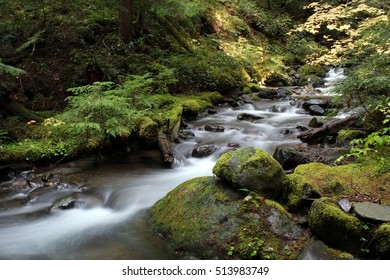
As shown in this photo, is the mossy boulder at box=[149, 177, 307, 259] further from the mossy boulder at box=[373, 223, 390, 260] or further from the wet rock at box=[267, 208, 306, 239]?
the mossy boulder at box=[373, 223, 390, 260]

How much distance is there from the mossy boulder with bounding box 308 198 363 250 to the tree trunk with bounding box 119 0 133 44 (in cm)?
988

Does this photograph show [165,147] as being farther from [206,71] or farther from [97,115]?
[206,71]

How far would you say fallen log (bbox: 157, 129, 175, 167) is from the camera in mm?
7984

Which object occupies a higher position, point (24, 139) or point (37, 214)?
point (24, 139)

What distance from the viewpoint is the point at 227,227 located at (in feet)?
14.4

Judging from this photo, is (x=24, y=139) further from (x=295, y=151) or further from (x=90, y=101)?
(x=295, y=151)

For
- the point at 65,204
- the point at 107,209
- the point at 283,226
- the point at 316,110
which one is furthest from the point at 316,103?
the point at 65,204

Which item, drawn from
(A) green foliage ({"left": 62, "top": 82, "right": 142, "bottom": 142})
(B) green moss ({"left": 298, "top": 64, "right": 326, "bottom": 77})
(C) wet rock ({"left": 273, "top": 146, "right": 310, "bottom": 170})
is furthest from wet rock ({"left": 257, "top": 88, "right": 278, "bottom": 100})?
(A) green foliage ({"left": 62, "top": 82, "right": 142, "bottom": 142})

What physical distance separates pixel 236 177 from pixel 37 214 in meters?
3.74

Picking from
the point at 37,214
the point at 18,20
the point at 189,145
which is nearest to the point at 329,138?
the point at 189,145

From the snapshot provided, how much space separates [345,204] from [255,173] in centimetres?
122

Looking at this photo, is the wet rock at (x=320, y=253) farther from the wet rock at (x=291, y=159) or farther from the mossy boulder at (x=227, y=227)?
the wet rock at (x=291, y=159)

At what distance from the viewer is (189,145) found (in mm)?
9055

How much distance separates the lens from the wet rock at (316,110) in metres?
11.4
